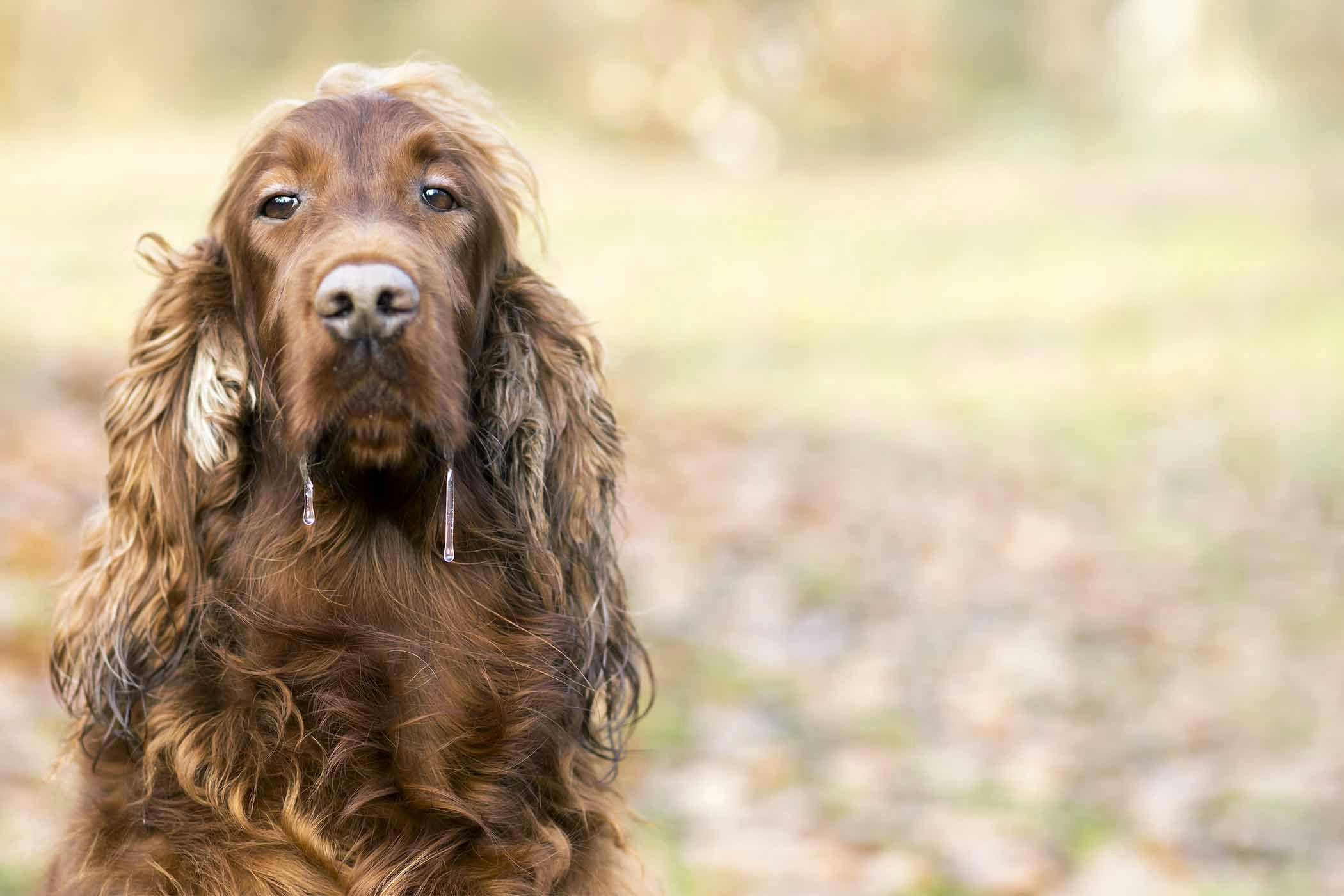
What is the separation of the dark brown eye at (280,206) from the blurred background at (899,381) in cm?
86

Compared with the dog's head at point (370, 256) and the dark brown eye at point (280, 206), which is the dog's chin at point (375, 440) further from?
the dark brown eye at point (280, 206)

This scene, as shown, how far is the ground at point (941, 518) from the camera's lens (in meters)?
4.35

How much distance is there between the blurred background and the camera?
4527 mm

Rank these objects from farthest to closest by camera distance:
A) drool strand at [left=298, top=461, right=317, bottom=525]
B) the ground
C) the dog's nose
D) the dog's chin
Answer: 1. the ground
2. drool strand at [left=298, top=461, right=317, bottom=525]
3. the dog's chin
4. the dog's nose

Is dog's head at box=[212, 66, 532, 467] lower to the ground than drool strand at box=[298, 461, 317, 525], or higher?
higher

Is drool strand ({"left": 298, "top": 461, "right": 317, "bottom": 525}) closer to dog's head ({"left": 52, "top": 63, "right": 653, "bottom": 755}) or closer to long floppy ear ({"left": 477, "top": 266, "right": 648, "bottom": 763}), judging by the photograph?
dog's head ({"left": 52, "top": 63, "right": 653, "bottom": 755})

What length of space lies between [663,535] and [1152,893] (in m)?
3.44

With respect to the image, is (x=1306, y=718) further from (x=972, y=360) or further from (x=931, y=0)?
(x=931, y=0)

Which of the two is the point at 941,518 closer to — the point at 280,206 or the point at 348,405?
the point at 280,206

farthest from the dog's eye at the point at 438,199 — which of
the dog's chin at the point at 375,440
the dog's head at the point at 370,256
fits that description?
the dog's chin at the point at 375,440

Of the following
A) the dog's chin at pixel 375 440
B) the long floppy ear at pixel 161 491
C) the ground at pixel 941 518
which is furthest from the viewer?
the ground at pixel 941 518

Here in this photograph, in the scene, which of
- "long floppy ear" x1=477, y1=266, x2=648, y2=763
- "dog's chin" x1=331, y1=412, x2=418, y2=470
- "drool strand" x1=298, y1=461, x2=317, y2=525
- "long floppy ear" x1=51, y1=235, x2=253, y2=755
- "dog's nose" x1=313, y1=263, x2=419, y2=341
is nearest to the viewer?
"dog's nose" x1=313, y1=263, x2=419, y2=341

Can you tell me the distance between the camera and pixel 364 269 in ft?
7.14

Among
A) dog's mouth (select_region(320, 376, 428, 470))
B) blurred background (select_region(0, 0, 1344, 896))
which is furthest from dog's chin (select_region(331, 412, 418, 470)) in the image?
blurred background (select_region(0, 0, 1344, 896))
